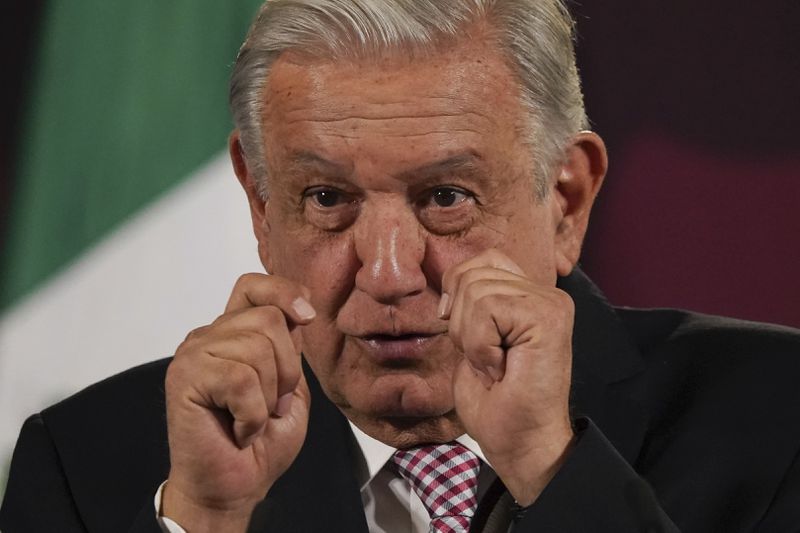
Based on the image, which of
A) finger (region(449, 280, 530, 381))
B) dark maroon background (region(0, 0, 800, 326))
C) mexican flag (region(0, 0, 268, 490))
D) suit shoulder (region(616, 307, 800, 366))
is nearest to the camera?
finger (region(449, 280, 530, 381))

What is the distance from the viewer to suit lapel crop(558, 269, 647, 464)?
172 centimetres

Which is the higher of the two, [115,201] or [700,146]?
[115,201]

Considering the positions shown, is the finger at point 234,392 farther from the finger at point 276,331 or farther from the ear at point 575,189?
the ear at point 575,189

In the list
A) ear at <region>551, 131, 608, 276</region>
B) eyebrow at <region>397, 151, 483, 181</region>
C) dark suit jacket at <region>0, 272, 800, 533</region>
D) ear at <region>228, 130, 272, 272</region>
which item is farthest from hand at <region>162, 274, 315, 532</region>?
ear at <region>551, 131, 608, 276</region>

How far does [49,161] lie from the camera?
2.30m

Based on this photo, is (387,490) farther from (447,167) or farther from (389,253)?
(447,167)

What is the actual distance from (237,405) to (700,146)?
45.4 inches

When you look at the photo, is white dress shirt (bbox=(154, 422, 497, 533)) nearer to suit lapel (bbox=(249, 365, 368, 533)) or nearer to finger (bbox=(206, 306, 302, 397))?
suit lapel (bbox=(249, 365, 368, 533))

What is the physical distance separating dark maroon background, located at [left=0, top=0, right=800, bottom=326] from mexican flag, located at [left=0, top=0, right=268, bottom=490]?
0.71 meters

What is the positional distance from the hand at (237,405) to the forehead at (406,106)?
0.77 ft

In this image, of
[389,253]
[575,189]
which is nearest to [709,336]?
[575,189]

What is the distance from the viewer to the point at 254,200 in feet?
5.75

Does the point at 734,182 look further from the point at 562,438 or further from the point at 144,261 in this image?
the point at 144,261

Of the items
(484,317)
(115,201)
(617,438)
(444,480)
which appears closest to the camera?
(484,317)
